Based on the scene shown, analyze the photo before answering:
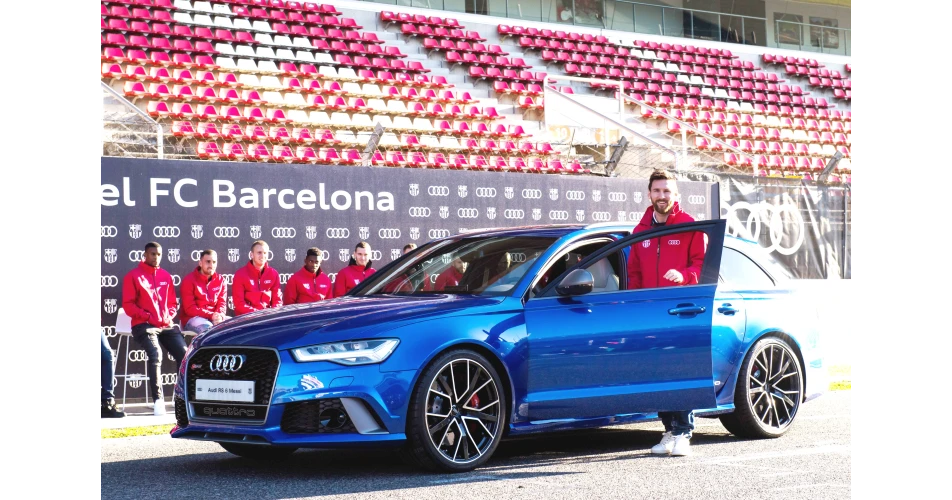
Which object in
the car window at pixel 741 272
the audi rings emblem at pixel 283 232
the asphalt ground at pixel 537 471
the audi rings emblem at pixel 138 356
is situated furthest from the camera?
the audi rings emblem at pixel 283 232

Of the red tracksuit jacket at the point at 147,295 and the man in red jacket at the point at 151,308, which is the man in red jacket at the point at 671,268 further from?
the red tracksuit jacket at the point at 147,295

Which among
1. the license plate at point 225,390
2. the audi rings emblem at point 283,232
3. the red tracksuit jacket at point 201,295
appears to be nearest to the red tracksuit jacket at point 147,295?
the red tracksuit jacket at point 201,295

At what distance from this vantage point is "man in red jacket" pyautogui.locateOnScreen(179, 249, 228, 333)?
11.8 meters

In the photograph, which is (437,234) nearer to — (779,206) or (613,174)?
(613,174)

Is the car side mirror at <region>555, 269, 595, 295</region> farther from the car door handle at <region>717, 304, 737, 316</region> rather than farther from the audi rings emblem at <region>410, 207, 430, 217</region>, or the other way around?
the audi rings emblem at <region>410, 207, 430, 217</region>

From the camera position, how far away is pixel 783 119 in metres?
28.1

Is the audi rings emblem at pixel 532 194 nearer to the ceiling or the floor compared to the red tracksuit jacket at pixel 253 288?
nearer to the ceiling

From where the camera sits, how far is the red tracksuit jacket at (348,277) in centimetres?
1277

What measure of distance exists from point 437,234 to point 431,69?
10.4 m

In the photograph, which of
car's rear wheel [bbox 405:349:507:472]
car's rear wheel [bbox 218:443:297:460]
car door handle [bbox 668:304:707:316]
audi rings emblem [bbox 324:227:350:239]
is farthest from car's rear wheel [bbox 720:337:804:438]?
audi rings emblem [bbox 324:227:350:239]

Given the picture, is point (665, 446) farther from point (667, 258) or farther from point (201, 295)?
point (201, 295)

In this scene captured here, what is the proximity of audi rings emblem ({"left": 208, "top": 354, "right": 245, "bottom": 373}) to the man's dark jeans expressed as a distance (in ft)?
15.5

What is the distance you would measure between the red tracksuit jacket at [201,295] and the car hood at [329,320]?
493cm

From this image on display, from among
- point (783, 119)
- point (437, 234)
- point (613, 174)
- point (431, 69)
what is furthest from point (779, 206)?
point (783, 119)
